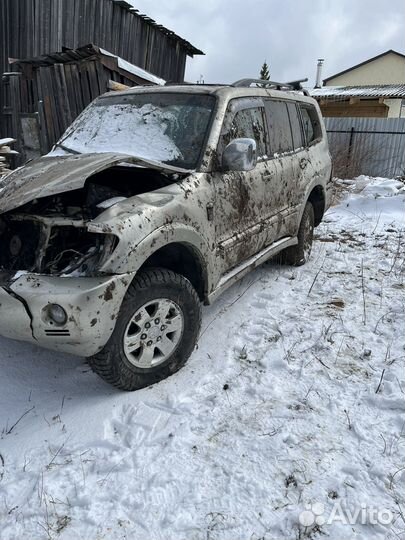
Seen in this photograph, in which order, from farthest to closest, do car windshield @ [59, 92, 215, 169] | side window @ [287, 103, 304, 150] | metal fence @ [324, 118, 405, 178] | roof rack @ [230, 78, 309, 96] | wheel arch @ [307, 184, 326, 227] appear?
metal fence @ [324, 118, 405, 178]
wheel arch @ [307, 184, 326, 227]
side window @ [287, 103, 304, 150]
roof rack @ [230, 78, 309, 96]
car windshield @ [59, 92, 215, 169]

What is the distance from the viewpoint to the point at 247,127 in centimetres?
374

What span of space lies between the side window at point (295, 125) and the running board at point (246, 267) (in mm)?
1054

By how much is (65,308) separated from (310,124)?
162 inches

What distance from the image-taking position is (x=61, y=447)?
2.32 metres

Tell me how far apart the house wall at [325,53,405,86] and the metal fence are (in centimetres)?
2574

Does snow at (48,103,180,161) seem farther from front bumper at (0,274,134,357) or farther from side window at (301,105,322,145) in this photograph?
side window at (301,105,322,145)

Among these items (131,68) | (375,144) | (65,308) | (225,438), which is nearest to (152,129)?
(65,308)

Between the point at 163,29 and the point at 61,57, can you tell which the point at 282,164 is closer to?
the point at 61,57

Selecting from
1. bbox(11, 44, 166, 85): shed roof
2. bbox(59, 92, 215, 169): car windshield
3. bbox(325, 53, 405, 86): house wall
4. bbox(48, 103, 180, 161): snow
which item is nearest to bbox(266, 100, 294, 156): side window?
bbox(59, 92, 215, 169): car windshield

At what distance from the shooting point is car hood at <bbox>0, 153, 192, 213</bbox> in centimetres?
255

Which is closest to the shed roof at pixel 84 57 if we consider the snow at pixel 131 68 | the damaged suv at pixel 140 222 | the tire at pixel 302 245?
the snow at pixel 131 68

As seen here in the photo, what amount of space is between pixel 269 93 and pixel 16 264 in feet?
9.88

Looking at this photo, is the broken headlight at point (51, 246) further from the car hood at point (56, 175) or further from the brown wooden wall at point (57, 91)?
the brown wooden wall at point (57, 91)

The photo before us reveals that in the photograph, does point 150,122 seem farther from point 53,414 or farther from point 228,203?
point 53,414
